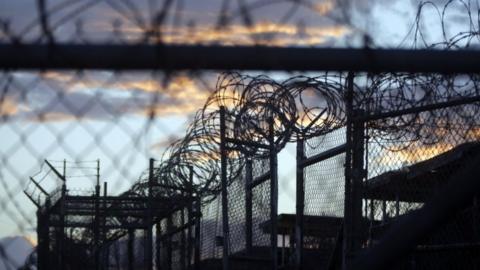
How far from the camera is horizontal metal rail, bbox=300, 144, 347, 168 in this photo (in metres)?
8.11

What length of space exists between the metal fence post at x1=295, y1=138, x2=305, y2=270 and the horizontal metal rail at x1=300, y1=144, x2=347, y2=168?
0.06m

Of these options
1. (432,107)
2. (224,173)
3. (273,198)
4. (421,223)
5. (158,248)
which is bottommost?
(421,223)

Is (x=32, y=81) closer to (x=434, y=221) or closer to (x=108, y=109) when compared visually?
(x=108, y=109)

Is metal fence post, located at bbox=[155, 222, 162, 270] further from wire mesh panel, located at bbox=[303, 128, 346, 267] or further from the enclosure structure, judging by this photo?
wire mesh panel, located at bbox=[303, 128, 346, 267]

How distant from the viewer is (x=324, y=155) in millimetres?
8508

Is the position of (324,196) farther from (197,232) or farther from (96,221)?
(96,221)

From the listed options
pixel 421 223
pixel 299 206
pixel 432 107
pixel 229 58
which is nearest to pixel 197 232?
pixel 299 206

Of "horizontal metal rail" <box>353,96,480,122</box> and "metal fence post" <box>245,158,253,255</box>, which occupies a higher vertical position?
"horizontal metal rail" <box>353,96,480,122</box>

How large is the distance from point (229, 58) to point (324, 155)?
5398 millimetres

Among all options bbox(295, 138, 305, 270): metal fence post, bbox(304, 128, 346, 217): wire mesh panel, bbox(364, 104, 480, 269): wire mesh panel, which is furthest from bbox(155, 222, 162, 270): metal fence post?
bbox(364, 104, 480, 269): wire mesh panel

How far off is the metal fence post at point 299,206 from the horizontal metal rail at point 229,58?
514 cm

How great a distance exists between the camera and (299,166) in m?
8.84

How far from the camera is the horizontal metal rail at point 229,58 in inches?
120

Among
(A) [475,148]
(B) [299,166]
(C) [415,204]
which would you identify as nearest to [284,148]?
(B) [299,166]
